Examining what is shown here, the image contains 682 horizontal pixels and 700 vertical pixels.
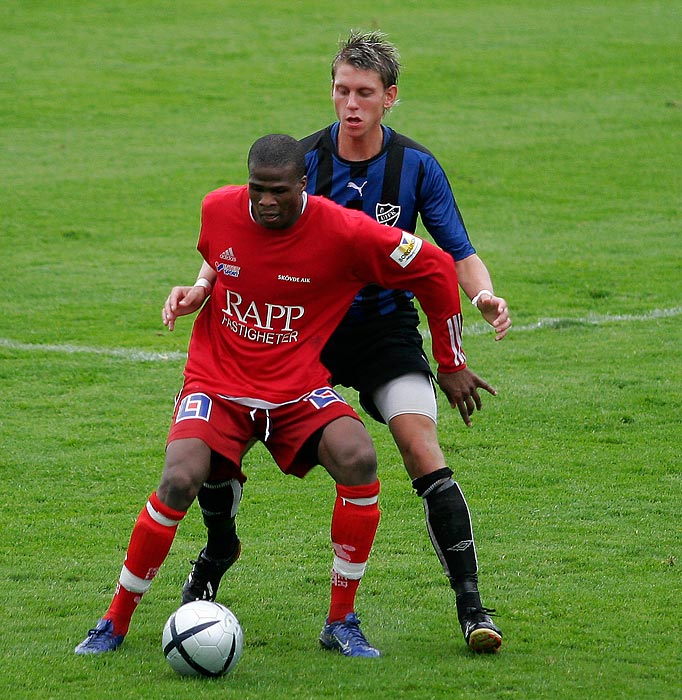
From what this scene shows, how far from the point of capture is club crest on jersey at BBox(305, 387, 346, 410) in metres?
5.44

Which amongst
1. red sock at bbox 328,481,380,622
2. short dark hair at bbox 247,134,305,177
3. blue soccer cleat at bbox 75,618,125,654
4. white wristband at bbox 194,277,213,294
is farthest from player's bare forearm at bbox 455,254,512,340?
blue soccer cleat at bbox 75,618,125,654

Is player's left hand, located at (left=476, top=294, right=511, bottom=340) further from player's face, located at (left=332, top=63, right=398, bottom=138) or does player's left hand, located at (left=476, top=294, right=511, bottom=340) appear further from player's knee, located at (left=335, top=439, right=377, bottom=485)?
player's face, located at (left=332, top=63, right=398, bottom=138)

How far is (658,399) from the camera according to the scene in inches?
370

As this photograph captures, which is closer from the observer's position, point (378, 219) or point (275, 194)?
point (275, 194)

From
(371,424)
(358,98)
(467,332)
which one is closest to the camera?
(358,98)

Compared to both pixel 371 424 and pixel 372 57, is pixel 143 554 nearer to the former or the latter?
pixel 372 57

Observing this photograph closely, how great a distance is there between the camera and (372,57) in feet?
19.4

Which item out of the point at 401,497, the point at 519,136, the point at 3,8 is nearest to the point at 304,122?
the point at 519,136

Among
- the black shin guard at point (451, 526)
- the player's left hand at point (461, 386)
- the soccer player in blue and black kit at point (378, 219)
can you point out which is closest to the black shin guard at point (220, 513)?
the soccer player in blue and black kit at point (378, 219)

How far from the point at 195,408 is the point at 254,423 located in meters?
0.26

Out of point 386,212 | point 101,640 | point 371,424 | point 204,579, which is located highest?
point 386,212

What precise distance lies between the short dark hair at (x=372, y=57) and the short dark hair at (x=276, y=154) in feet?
2.49

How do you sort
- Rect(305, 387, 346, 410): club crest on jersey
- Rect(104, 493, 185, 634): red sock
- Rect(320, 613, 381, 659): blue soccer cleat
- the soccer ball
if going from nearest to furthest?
1. the soccer ball
2. Rect(104, 493, 185, 634): red sock
3. Rect(320, 613, 381, 659): blue soccer cleat
4. Rect(305, 387, 346, 410): club crest on jersey

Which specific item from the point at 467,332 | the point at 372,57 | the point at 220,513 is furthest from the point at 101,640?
the point at 467,332
